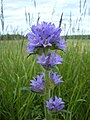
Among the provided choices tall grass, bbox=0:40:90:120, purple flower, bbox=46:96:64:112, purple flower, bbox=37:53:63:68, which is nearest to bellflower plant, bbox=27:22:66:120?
purple flower, bbox=37:53:63:68

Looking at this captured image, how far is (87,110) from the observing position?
2.82 metres

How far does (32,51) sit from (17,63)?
7.07ft

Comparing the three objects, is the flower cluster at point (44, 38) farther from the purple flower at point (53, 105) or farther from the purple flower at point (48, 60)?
the purple flower at point (53, 105)

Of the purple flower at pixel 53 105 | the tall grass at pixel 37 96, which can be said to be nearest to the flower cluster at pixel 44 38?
the purple flower at pixel 53 105

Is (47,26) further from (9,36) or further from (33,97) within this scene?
(9,36)

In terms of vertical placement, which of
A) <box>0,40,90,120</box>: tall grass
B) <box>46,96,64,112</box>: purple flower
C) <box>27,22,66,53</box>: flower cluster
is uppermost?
<box>27,22,66,53</box>: flower cluster

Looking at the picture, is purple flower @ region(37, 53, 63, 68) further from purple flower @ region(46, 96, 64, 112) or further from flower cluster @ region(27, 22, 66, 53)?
purple flower @ region(46, 96, 64, 112)

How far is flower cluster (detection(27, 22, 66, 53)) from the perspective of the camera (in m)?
1.41

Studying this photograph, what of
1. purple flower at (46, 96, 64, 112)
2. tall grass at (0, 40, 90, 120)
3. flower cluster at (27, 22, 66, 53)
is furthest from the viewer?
tall grass at (0, 40, 90, 120)

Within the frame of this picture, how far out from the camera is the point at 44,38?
4.65 ft

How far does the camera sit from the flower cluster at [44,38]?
1412mm

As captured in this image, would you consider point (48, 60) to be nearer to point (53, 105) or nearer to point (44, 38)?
point (44, 38)

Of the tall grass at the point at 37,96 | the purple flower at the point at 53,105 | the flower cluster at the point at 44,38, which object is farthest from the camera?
the tall grass at the point at 37,96

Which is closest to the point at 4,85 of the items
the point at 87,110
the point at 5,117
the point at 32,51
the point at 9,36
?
the point at 5,117
